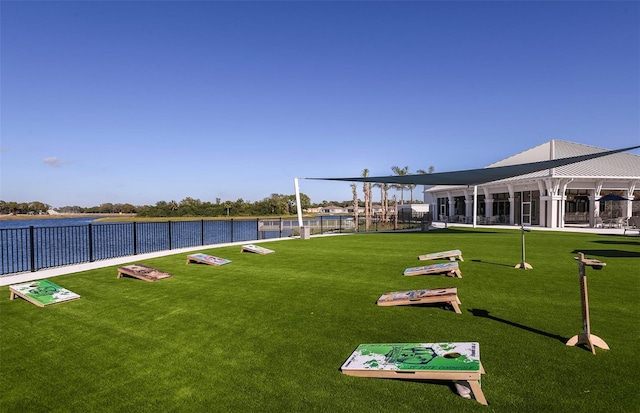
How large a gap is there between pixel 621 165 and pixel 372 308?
33.3 m

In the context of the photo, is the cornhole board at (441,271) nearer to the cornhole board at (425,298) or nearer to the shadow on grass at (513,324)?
the cornhole board at (425,298)

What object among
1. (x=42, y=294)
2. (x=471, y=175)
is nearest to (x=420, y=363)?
(x=42, y=294)

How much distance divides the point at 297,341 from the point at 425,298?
2.33 metres

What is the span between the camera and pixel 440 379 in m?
3.34

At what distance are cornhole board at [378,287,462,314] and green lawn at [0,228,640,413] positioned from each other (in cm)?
14

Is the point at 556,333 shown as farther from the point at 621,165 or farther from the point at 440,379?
the point at 621,165

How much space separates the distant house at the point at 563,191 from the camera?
84.3 feet

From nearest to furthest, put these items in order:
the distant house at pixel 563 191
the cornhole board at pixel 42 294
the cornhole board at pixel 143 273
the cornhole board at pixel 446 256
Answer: the cornhole board at pixel 42 294 < the cornhole board at pixel 143 273 < the cornhole board at pixel 446 256 < the distant house at pixel 563 191

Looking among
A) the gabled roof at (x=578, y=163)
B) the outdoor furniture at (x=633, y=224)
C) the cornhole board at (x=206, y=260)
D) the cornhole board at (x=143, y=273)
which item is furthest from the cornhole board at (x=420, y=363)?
the gabled roof at (x=578, y=163)

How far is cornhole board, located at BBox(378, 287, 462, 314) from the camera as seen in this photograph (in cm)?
550

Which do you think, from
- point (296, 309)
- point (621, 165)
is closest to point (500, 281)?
point (296, 309)

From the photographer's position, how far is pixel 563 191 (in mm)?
25578

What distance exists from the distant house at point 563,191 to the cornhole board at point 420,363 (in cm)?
2508

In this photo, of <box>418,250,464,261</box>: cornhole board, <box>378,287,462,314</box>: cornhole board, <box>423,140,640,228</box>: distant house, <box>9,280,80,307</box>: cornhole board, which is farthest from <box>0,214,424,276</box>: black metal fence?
<box>423,140,640,228</box>: distant house
